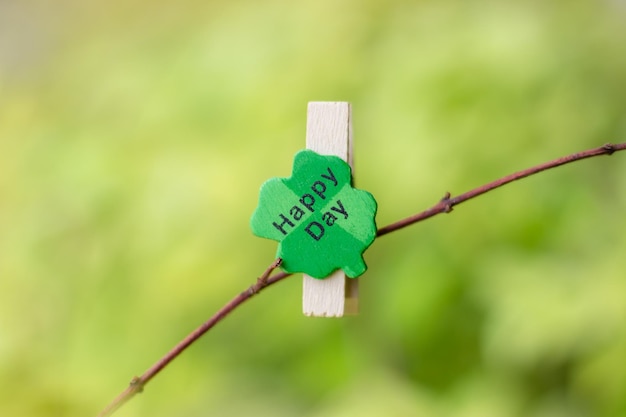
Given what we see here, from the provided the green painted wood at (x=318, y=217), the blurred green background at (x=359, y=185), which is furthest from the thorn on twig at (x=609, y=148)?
the blurred green background at (x=359, y=185)

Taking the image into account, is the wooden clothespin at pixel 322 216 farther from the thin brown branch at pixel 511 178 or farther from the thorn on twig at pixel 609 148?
the thorn on twig at pixel 609 148

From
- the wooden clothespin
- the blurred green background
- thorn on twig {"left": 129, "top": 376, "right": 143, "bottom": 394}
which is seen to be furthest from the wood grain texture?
the blurred green background

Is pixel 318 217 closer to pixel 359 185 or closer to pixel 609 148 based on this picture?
pixel 609 148

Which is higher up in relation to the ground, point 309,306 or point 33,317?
point 309,306

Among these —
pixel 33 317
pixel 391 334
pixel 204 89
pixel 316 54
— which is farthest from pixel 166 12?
pixel 391 334

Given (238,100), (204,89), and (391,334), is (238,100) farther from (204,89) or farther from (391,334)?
(391,334)

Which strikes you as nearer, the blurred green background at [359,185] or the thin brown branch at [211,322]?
the thin brown branch at [211,322]
